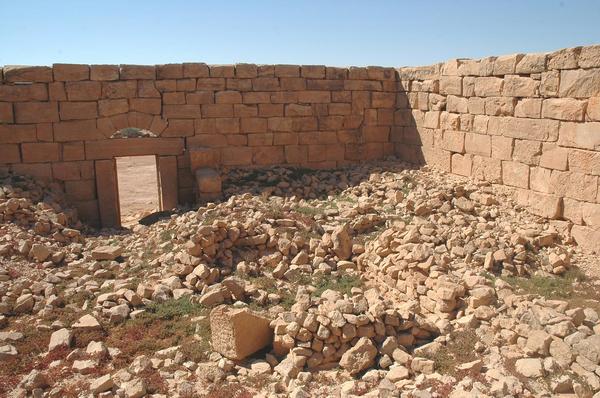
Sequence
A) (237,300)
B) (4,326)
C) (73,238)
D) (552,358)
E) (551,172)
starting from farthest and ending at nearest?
(73,238) → (551,172) → (237,300) → (4,326) → (552,358)

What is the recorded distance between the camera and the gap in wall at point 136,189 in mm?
13423

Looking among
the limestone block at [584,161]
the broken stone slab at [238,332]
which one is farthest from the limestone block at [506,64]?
the broken stone slab at [238,332]

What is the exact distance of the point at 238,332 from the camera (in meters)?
5.61

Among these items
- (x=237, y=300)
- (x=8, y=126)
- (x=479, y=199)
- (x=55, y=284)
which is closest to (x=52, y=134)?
(x=8, y=126)

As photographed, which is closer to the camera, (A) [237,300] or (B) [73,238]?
(A) [237,300]

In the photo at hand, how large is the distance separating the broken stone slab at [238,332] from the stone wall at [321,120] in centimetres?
466

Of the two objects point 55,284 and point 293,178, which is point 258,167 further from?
point 55,284

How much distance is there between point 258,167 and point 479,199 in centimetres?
451

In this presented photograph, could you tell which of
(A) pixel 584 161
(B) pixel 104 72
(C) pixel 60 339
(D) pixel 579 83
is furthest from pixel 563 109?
(B) pixel 104 72

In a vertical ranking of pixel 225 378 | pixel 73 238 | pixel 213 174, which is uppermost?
pixel 213 174

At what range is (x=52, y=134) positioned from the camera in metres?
10.1

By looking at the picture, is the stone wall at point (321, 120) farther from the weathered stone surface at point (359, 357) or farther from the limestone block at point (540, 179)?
the weathered stone surface at point (359, 357)

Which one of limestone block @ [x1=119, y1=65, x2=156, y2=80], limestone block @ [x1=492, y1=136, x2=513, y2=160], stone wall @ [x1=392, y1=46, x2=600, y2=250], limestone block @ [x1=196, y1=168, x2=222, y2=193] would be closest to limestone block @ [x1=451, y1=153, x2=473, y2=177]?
stone wall @ [x1=392, y1=46, x2=600, y2=250]

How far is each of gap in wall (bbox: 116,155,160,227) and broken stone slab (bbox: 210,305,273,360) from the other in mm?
6775
